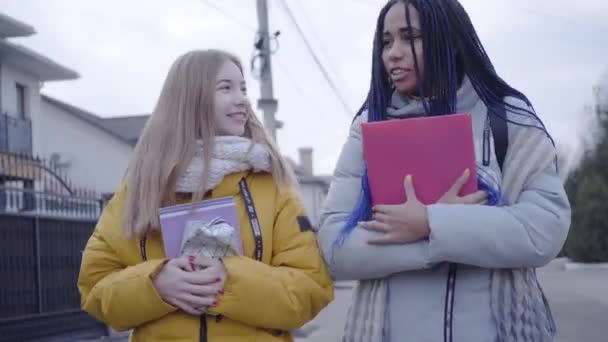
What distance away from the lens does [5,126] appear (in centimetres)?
2122

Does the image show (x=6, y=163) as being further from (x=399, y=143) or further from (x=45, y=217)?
(x=399, y=143)

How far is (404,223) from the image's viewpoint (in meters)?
2.20

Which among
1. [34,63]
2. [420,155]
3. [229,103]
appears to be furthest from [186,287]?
[34,63]

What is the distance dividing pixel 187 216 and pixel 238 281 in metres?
0.26

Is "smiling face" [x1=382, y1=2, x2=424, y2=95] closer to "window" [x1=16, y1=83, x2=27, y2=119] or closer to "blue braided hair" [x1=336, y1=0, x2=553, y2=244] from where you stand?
"blue braided hair" [x1=336, y1=0, x2=553, y2=244]

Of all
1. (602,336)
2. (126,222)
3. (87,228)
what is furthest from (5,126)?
(126,222)

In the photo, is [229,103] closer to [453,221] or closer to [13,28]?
[453,221]

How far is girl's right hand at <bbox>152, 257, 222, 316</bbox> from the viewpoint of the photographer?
2.44 metres

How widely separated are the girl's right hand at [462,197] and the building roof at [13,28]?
775 inches

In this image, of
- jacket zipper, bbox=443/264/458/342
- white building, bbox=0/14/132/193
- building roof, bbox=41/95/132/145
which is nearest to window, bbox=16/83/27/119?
white building, bbox=0/14/132/193

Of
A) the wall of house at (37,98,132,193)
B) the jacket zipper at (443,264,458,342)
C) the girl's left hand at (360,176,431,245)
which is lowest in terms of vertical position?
the jacket zipper at (443,264,458,342)

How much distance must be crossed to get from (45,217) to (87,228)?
4.39ft

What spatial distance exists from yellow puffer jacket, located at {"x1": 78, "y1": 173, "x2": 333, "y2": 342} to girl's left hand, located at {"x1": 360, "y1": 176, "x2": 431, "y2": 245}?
0.37 m

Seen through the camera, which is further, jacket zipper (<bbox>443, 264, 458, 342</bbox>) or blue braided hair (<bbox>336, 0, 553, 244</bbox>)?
blue braided hair (<bbox>336, 0, 553, 244</bbox>)
